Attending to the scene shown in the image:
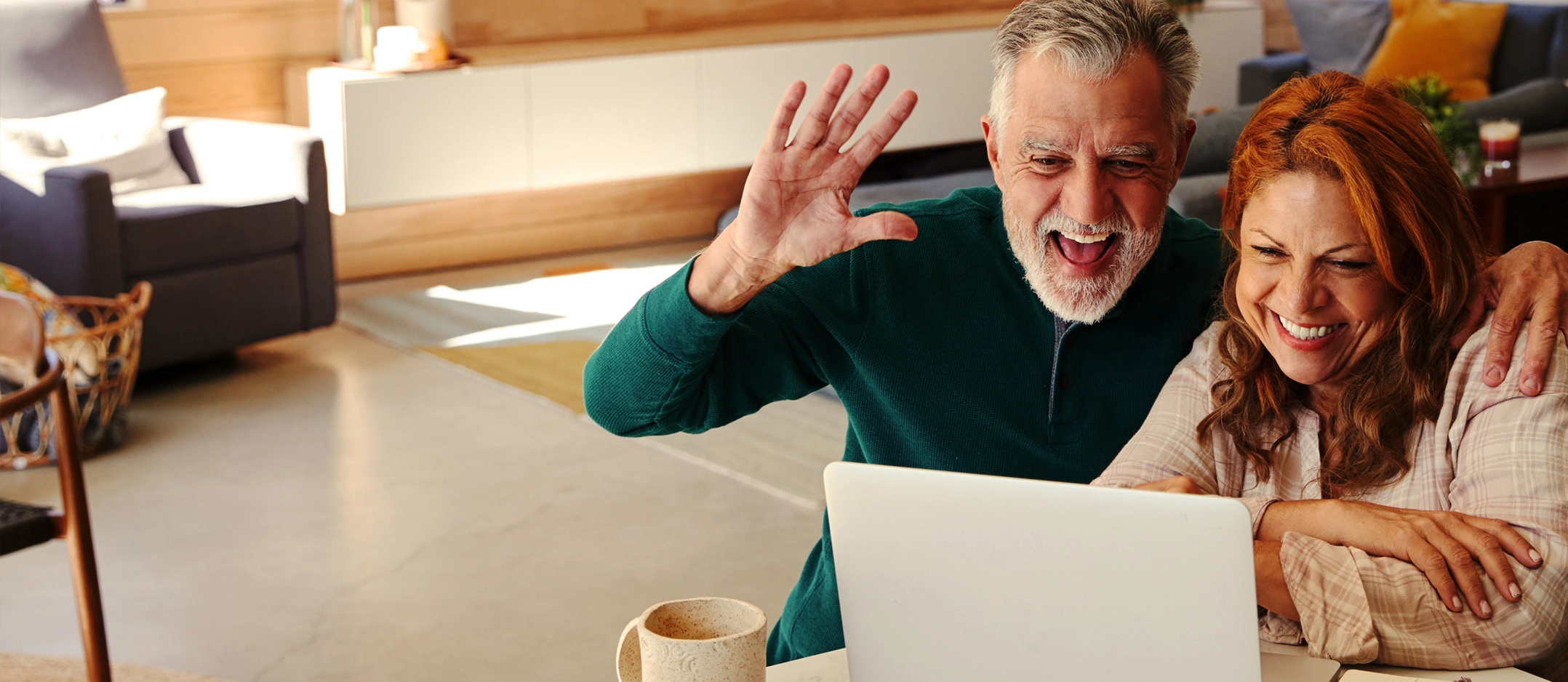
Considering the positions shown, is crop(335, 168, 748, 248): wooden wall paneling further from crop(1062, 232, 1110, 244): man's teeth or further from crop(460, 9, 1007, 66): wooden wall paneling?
crop(1062, 232, 1110, 244): man's teeth

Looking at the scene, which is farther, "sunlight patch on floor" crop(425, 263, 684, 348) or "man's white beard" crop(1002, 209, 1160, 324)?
"sunlight patch on floor" crop(425, 263, 684, 348)

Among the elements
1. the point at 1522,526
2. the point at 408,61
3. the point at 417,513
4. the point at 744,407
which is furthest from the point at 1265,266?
Result: the point at 408,61

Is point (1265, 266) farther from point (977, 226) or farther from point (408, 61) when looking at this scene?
point (408, 61)

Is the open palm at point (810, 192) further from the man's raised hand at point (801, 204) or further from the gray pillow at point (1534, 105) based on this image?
the gray pillow at point (1534, 105)

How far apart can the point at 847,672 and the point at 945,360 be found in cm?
46

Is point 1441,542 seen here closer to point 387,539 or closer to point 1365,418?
point 1365,418

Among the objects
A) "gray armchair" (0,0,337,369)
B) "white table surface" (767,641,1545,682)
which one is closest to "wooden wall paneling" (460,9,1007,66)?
"gray armchair" (0,0,337,369)

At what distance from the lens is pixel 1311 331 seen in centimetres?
129

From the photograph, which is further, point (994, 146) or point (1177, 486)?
point (994, 146)

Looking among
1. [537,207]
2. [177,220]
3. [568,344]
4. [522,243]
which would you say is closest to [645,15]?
[537,207]

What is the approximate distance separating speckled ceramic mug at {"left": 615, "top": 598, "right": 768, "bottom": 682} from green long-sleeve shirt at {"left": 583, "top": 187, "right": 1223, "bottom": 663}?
0.44 metres

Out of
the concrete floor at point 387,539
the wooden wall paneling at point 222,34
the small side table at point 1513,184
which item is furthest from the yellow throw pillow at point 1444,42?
the wooden wall paneling at point 222,34

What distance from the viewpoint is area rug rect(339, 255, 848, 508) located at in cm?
340

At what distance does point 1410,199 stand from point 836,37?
447 centimetres
